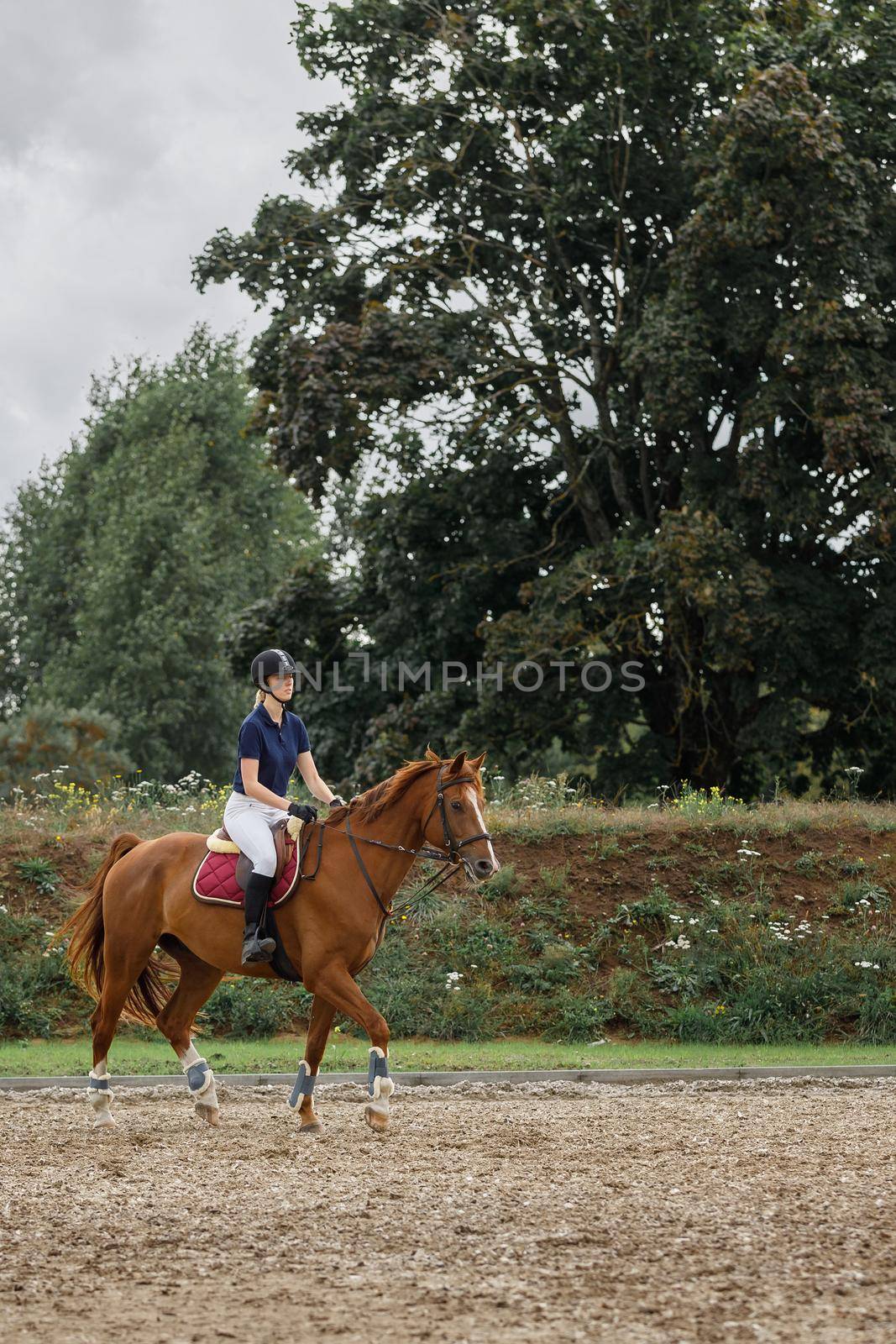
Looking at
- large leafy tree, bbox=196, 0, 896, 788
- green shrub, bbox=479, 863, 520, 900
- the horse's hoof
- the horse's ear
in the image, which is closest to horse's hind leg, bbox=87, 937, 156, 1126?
the horse's hoof

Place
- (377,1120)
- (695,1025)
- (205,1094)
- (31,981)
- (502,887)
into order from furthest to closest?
(502,887), (31,981), (695,1025), (205,1094), (377,1120)

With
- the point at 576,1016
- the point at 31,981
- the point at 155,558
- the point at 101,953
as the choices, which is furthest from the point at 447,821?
the point at 155,558

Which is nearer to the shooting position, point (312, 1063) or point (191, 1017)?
point (312, 1063)

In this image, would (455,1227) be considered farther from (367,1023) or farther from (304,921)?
(304,921)

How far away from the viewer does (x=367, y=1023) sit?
360 inches

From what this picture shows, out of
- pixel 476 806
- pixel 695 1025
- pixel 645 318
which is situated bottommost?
pixel 695 1025

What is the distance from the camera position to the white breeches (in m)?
9.45

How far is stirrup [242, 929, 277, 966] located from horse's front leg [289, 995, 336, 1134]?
47 centimetres

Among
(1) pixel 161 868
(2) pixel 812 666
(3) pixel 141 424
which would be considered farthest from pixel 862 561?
(3) pixel 141 424

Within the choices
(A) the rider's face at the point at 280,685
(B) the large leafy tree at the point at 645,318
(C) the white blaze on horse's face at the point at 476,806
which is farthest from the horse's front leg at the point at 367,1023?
(B) the large leafy tree at the point at 645,318

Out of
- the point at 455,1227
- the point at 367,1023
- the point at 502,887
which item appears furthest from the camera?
the point at 502,887

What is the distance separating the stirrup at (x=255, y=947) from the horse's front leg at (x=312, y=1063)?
47 cm

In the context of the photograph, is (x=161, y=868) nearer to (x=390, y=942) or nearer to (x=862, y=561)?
(x=390, y=942)

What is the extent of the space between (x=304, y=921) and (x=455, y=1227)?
322cm
